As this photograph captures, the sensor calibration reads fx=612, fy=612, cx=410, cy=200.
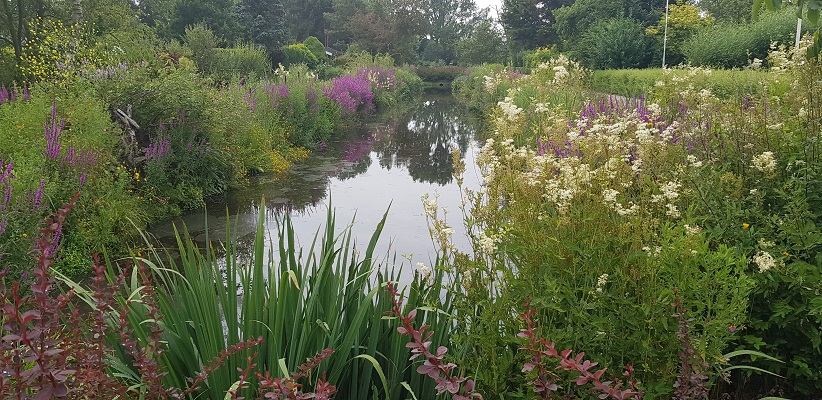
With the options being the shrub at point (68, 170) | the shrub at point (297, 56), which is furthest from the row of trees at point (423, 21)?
the shrub at point (68, 170)

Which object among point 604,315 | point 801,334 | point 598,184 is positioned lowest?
point 801,334

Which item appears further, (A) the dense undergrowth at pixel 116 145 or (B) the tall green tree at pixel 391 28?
(B) the tall green tree at pixel 391 28

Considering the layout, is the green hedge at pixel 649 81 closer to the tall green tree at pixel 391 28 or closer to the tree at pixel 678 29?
the tree at pixel 678 29

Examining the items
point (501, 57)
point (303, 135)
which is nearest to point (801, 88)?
point (303, 135)

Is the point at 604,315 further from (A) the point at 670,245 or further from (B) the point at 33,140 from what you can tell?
(B) the point at 33,140

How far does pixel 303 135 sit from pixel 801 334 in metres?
11.7

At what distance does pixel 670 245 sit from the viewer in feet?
8.20

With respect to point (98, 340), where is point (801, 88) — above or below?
above

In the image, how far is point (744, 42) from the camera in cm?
2033

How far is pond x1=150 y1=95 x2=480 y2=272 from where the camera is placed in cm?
697

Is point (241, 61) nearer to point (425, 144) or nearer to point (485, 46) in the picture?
point (425, 144)

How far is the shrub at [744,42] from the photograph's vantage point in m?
20.2

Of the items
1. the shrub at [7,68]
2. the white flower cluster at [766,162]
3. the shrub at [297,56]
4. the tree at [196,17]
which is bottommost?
the white flower cluster at [766,162]

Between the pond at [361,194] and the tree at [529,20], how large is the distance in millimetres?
37597
